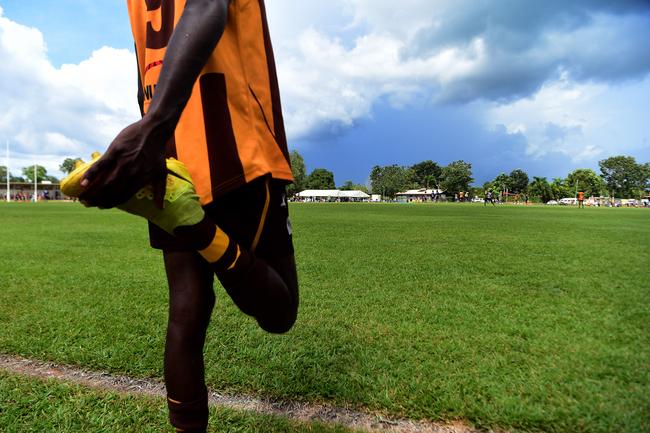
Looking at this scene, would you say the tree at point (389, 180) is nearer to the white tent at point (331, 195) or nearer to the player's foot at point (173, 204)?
the white tent at point (331, 195)

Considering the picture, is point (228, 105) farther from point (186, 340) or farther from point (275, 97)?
Answer: point (186, 340)

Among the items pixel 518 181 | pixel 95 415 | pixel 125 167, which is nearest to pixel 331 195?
pixel 518 181

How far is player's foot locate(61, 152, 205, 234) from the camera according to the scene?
107 cm

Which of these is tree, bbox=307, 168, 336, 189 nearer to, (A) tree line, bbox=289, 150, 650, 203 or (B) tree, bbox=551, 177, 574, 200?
(A) tree line, bbox=289, 150, 650, 203

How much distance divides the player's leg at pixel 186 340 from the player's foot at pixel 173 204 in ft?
0.83

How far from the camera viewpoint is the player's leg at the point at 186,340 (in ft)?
4.32

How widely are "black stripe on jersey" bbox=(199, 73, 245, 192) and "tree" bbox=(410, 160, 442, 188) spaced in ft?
416

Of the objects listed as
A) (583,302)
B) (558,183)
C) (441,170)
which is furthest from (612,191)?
(583,302)

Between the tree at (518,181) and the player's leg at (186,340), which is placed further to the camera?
the tree at (518,181)

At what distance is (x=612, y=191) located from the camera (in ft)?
309

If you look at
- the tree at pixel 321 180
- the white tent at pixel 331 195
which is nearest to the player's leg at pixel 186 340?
the white tent at pixel 331 195

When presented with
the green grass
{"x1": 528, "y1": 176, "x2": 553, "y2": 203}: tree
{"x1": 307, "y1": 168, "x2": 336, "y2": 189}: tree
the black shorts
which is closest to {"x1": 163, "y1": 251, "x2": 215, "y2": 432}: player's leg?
the black shorts

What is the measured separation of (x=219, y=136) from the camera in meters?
1.37

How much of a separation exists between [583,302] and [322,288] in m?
2.62
